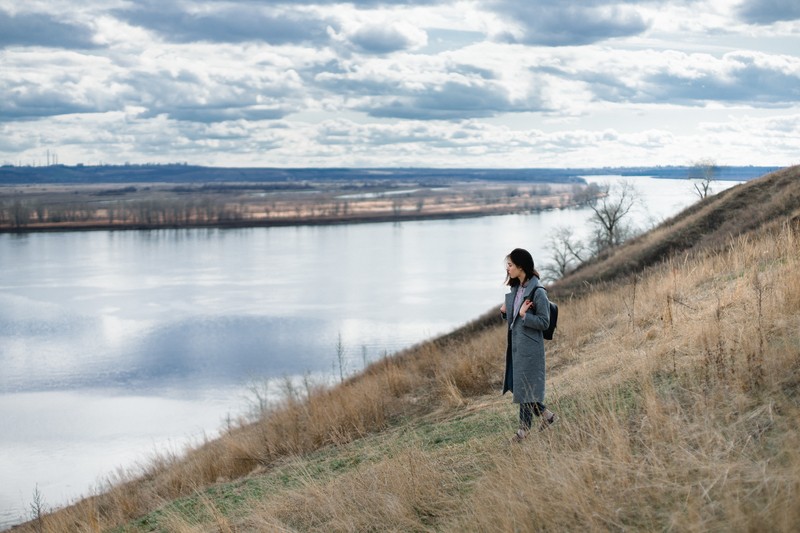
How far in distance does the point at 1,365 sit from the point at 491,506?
34.8m

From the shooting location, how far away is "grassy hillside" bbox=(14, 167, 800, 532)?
4188 mm

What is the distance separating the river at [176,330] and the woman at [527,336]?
1042 centimetres

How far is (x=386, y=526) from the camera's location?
509 centimetres

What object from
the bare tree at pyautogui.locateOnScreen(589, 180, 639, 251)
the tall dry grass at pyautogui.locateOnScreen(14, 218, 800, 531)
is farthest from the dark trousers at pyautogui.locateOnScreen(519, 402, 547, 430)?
the bare tree at pyautogui.locateOnScreen(589, 180, 639, 251)

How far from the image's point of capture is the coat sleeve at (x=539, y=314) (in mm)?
6086

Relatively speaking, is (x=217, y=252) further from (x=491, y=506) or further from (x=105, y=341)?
(x=491, y=506)

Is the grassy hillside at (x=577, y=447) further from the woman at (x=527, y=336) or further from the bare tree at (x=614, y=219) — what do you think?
the bare tree at (x=614, y=219)

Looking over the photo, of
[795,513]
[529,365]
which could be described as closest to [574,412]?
[529,365]

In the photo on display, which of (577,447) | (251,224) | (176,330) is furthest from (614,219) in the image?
(251,224)

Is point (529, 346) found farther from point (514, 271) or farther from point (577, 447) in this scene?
point (577, 447)

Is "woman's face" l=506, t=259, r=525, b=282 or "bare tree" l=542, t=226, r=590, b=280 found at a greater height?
"woman's face" l=506, t=259, r=525, b=282

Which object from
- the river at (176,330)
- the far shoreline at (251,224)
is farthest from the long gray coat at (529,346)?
the far shoreline at (251,224)

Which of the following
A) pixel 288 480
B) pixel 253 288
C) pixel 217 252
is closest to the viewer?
pixel 288 480

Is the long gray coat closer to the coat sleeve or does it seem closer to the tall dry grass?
the coat sleeve
